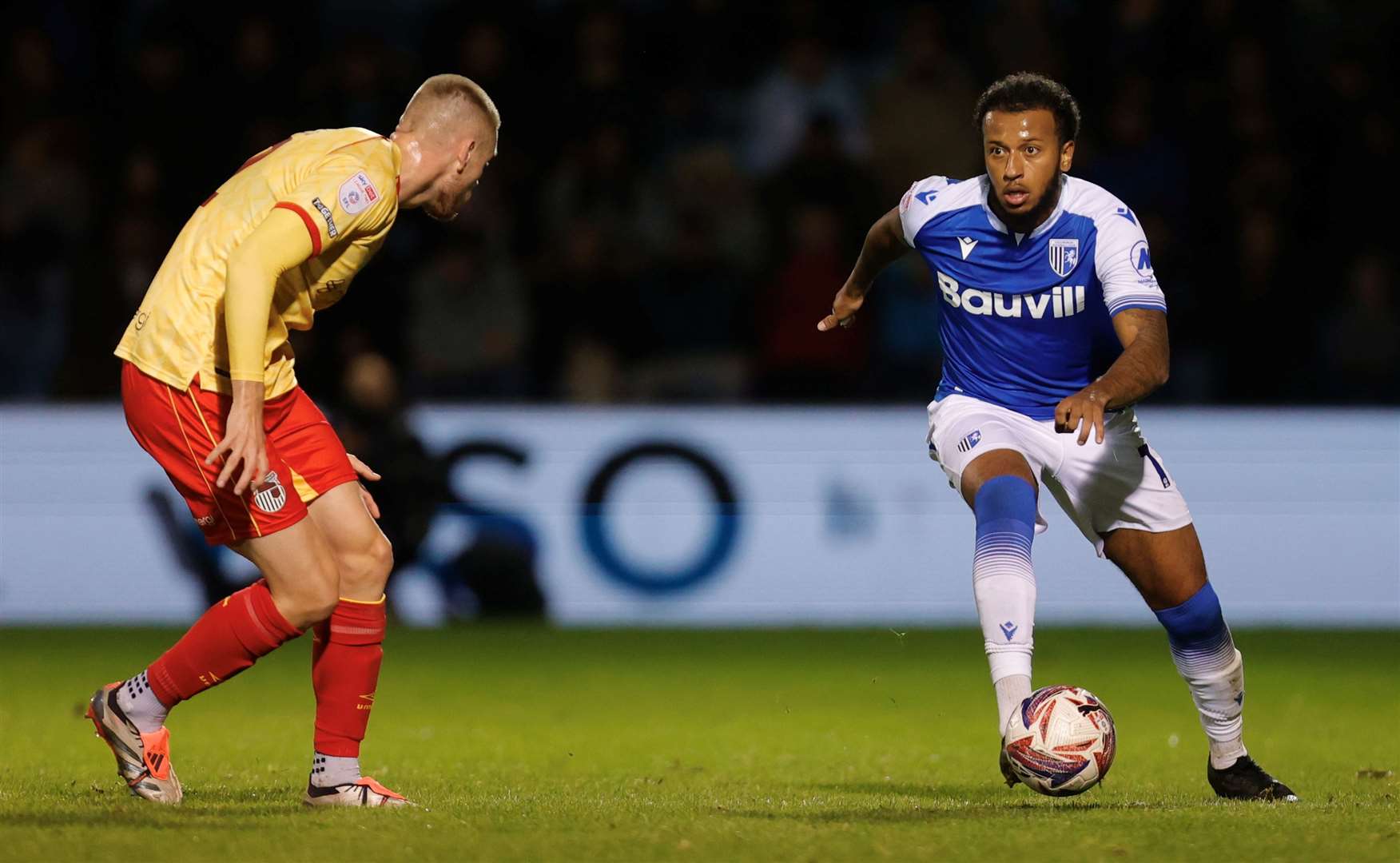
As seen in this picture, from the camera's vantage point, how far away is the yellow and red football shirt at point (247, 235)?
17.4 feet

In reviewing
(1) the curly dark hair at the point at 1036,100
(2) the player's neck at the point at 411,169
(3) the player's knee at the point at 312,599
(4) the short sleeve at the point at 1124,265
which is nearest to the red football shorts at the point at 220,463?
(3) the player's knee at the point at 312,599

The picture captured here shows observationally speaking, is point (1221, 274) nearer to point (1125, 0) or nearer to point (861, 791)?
point (1125, 0)

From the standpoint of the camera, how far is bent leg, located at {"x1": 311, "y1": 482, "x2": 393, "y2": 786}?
5.52 meters

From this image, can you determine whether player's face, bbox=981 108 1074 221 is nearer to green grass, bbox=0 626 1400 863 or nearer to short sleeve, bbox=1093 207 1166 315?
short sleeve, bbox=1093 207 1166 315

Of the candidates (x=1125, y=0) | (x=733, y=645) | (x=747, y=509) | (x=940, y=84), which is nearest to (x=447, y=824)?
(x=733, y=645)

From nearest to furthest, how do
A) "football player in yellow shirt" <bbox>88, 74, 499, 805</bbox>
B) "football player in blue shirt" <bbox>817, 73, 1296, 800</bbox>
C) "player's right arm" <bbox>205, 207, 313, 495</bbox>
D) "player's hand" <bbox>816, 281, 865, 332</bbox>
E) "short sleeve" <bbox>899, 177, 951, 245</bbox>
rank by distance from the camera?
"player's right arm" <bbox>205, 207, 313, 495</bbox>
"football player in yellow shirt" <bbox>88, 74, 499, 805</bbox>
"football player in blue shirt" <bbox>817, 73, 1296, 800</bbox>
"short sleeve" <bbox>899, 177, 951, 245</bbox>
"player's hand" <bbox>816, 281, 865, 332</bbox>

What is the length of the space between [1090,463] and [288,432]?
237cm

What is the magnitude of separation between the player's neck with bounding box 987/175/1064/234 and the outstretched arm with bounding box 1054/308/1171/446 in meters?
0.44

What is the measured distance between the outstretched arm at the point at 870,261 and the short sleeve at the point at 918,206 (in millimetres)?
36

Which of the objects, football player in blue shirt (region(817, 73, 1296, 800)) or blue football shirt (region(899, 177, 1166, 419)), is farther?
blue football shirt (region(899, 177, 1166, 419))

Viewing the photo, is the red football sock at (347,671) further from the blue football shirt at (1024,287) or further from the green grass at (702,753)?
the blue football shirt at (1024,287)

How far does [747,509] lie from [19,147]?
5.40 metres

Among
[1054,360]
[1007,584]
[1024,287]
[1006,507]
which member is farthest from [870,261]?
[1007,584]

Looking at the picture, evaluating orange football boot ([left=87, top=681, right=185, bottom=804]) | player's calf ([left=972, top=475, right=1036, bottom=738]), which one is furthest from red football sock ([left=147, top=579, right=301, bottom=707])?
player's calf ([left=972, top=475, right=1036, bottom=738])
